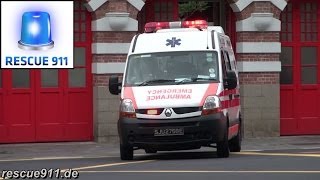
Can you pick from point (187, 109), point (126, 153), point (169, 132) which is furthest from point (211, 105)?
point (126, 153)

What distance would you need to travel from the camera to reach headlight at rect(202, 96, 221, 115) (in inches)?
601

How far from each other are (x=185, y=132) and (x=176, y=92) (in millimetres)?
795

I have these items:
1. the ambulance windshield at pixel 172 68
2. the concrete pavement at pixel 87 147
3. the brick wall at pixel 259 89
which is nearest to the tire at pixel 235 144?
the concrete pavement at pixel 87 147

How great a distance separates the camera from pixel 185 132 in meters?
15.2

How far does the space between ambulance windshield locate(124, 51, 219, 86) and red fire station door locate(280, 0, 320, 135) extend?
8260mm

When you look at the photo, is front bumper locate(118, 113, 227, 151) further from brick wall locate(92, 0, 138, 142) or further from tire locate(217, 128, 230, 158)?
brick wall locate(92, 0, 138, 142)

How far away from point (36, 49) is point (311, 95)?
8.23 meters

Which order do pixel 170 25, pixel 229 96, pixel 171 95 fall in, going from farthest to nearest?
pixel 170 25 < pixel 229 96 < pixel 171 95

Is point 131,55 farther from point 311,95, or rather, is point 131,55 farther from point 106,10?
point 311,95

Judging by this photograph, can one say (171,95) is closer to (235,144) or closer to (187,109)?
(187,109)

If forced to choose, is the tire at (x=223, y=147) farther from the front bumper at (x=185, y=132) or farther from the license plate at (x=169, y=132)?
the license plate at (x=169, y=132)

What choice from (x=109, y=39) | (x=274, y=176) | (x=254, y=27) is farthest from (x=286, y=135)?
(x=274, y=176)

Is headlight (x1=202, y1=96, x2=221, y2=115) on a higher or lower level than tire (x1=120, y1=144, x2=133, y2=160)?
higher

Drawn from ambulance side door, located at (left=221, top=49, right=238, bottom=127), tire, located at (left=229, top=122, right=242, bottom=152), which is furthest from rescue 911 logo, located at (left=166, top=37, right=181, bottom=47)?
tire, located at (left=229, top=122, right=242, bottom=152)
